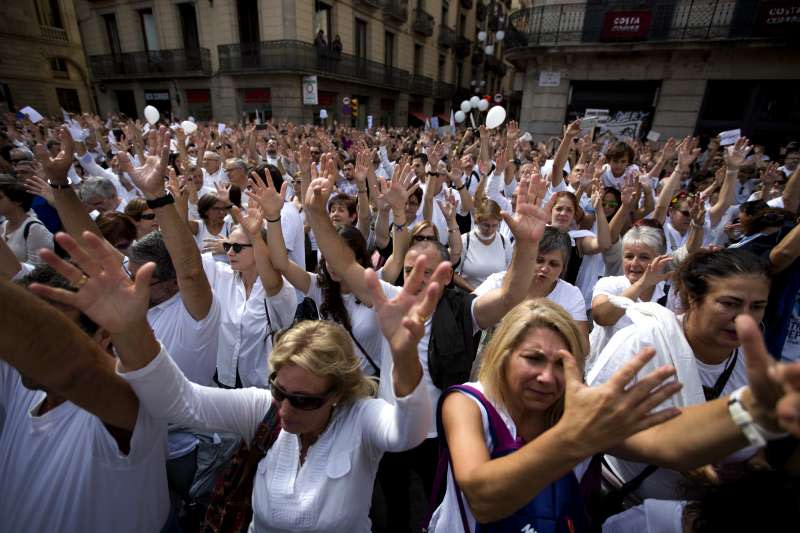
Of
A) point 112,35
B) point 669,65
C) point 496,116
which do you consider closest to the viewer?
point 496,116

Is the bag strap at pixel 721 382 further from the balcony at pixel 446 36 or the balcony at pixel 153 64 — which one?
the balcony at pixel 446 36

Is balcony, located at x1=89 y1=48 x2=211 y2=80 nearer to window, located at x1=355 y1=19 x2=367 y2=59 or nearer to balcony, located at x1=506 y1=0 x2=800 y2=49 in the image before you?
window, located at x1=355 y1=19 x2=367 y2=59

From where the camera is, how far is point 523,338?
146 cm

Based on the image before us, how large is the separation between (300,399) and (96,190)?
3904 mm

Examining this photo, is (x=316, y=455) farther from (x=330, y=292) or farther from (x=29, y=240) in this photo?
(x=29, y=240)

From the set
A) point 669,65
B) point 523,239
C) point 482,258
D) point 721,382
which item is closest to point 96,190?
point 482,258

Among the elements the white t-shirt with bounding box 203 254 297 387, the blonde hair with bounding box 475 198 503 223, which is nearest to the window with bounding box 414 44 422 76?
the blonde hair with bounding box 475 198 503 223

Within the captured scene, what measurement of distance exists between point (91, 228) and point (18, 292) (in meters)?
1.71

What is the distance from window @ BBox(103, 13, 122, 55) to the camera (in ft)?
73.3

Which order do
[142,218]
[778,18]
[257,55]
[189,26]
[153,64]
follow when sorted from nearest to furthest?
[142,218] < [778,18] < [257,55] < [189,26] < [153,64]

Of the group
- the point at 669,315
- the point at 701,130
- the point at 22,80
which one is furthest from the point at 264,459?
the point at 22,80

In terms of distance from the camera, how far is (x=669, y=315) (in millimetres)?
1679

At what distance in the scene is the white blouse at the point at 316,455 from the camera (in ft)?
4.56

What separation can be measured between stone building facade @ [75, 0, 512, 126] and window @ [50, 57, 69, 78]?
135cm
